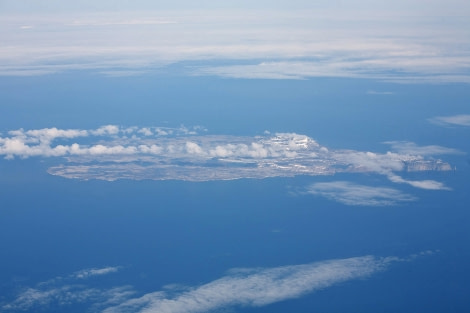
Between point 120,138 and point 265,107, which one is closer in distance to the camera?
point 120,138

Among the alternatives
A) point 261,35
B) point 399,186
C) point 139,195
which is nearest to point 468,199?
point 399,186

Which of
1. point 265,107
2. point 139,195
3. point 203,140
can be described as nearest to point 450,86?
point 265,107

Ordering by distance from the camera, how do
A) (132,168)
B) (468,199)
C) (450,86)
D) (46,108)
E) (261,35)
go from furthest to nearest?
1. (261,35)
2. (450,86)
3. (46,108)
4. (132,168)
5. (468,199)

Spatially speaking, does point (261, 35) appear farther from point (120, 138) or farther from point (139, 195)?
point (139, 195)

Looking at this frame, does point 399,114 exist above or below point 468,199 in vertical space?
above

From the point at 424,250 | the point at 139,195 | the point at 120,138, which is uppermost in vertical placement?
the point at 120,138

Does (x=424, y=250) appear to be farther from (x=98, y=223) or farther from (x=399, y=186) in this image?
(x=98, y=223)

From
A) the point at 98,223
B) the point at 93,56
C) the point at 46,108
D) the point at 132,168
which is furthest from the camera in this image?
the point at 93,56
